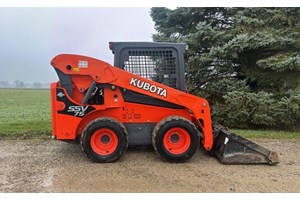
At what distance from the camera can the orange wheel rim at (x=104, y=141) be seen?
5.14 m

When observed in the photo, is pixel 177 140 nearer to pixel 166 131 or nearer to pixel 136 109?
pixel 166 131

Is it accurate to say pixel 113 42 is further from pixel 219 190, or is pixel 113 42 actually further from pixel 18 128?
pixel 18 128

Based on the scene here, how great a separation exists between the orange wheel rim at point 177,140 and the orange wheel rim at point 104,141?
2.78ft

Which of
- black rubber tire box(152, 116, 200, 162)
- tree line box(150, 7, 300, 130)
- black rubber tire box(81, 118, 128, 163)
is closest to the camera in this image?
black rubber tire box(81, 118, 128, 163)

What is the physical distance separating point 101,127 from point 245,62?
5539 millimetres

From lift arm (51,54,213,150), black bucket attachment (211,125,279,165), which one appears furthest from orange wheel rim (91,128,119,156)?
black bucket attachment (211,125,279,165)

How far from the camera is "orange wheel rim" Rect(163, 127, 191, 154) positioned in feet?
17.2

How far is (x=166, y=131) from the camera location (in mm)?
5184

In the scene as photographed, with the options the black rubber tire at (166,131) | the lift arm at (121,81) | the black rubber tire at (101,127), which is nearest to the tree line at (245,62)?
the lift arm at (121,81)

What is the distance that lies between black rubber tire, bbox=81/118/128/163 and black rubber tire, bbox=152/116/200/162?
1.73 ft

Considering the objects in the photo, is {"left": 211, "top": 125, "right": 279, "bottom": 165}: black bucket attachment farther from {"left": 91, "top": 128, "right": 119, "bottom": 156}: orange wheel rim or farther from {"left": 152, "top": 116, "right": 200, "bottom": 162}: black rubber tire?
{"left": 91, "top": 128, "right": 119, "bottom": 156}: orange wheel rim

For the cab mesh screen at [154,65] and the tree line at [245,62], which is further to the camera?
the tree line at [245,62]

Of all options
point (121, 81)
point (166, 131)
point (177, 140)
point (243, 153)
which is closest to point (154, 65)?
point (121, 81)

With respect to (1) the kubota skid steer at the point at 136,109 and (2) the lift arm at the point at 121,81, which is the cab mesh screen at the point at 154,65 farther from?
(2) the lift arm at the point at 121,81
